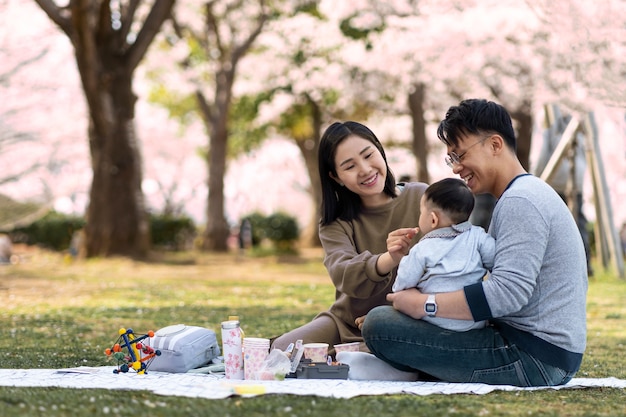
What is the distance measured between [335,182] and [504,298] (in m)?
1.21

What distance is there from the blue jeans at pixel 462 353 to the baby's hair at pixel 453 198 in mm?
474

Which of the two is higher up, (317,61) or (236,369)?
(317,61)

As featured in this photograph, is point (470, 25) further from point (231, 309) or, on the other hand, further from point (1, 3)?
point (1, 3)

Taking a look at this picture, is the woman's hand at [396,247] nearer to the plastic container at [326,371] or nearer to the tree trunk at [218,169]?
the plastic container at [326,371]

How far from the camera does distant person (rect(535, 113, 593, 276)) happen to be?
1090cm

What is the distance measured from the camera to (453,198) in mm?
3186

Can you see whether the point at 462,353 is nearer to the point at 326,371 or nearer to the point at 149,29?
the point at 326,371

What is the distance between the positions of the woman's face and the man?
47cm

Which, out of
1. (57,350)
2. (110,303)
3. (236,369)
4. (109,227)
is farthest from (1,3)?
(236,369)

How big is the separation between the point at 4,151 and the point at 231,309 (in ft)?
74.4

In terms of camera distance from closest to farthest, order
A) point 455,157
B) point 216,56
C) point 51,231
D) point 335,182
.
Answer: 1. point 455,157
2. point 335,182
3. point 216,56
4. point 51,231

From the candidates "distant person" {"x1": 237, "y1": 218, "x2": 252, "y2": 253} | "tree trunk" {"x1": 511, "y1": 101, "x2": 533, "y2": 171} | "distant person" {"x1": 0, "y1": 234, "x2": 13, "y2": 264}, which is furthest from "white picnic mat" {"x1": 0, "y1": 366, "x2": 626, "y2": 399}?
"distant person" {"x1": 237, "y1": 218, "x2": 252, "y2": 253}

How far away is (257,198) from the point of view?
4447 cm

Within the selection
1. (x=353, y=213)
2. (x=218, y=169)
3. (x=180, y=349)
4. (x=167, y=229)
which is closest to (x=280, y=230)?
(x=218, y=169)
